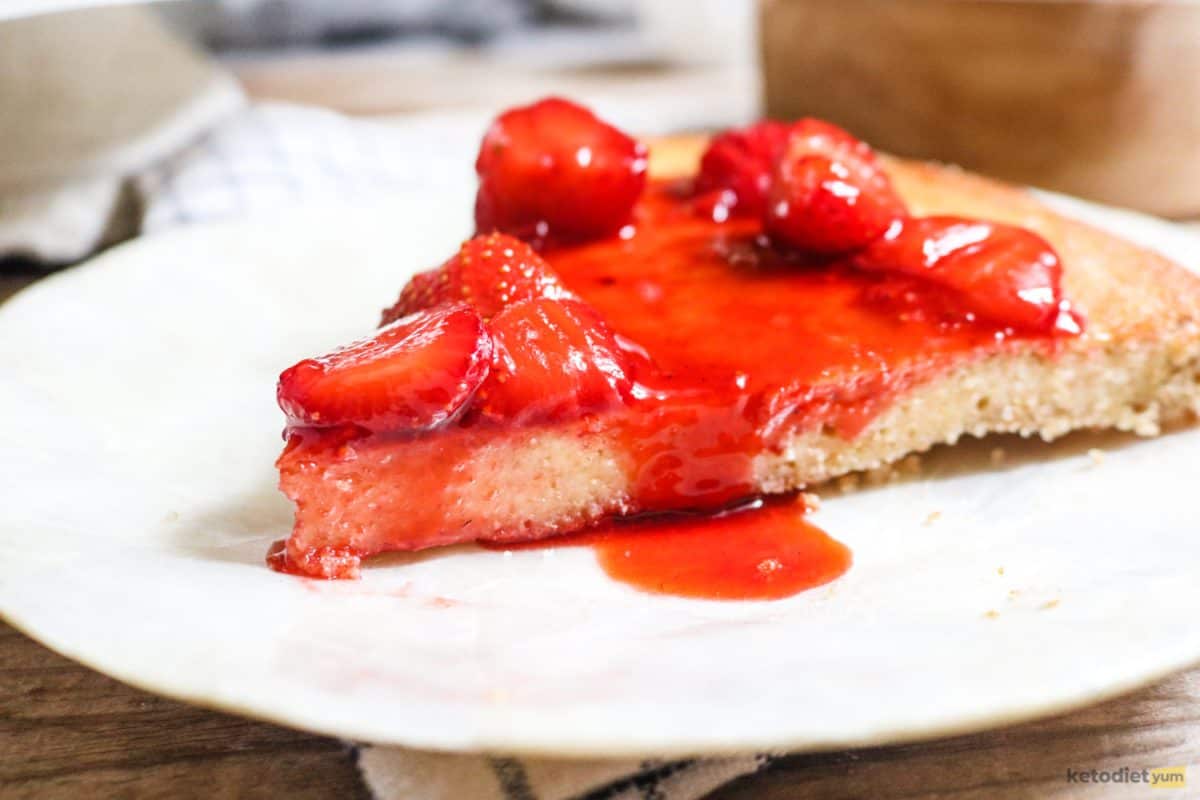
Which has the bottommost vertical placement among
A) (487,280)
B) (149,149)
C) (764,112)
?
(764,112)

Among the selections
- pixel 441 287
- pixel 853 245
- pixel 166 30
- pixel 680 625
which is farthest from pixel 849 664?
pixel 166 30

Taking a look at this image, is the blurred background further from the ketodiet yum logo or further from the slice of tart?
the ketodiet yum logo

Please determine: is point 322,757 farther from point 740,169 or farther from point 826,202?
point 740,169

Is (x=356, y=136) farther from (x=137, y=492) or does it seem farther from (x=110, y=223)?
(x=137, y=492)

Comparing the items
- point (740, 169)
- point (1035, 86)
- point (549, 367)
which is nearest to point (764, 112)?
point (1035, 86)

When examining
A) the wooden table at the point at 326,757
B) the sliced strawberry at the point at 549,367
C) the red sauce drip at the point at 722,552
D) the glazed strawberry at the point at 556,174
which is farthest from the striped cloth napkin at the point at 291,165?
the wooden table at the point at 326,757

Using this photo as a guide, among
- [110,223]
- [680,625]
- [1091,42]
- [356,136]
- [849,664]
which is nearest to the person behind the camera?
[849,664]

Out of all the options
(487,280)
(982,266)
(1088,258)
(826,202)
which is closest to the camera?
(487,280)
